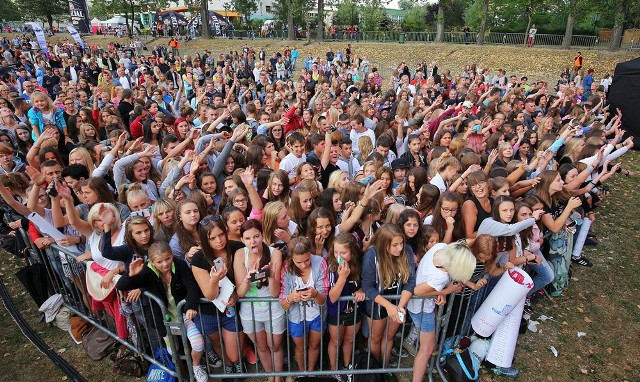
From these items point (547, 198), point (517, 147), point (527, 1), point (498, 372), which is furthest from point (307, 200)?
point (527, 1)

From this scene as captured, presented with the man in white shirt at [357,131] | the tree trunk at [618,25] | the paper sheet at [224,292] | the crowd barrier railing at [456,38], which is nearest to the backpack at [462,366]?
the paper sheet at [224,292]

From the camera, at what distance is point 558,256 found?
5.71 meters

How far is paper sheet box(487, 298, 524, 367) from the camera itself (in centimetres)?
436

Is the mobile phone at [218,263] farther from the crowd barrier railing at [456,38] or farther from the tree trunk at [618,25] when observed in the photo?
the crowd barrier railing at [456,38]

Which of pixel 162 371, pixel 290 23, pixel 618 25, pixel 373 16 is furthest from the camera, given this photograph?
pixel 373 16

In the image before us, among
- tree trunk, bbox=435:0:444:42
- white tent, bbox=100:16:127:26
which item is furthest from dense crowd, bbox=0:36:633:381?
white tent, bbox=100:16:127:26

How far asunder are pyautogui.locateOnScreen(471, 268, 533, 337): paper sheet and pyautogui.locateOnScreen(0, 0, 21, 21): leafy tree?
9965 cm

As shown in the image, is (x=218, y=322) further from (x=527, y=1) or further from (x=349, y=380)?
(x=527, y=1)

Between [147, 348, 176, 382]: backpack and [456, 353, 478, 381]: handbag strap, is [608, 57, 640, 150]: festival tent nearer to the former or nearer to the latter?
[456, 353, 478, 381]: handbag strap

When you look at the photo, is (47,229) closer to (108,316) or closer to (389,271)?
(108,316)

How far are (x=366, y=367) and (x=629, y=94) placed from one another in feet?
49.9

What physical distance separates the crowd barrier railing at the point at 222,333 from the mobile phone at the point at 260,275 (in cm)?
22

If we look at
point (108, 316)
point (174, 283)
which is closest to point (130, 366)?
point (108, 316)

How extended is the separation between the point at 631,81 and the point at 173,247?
16.4 metres
